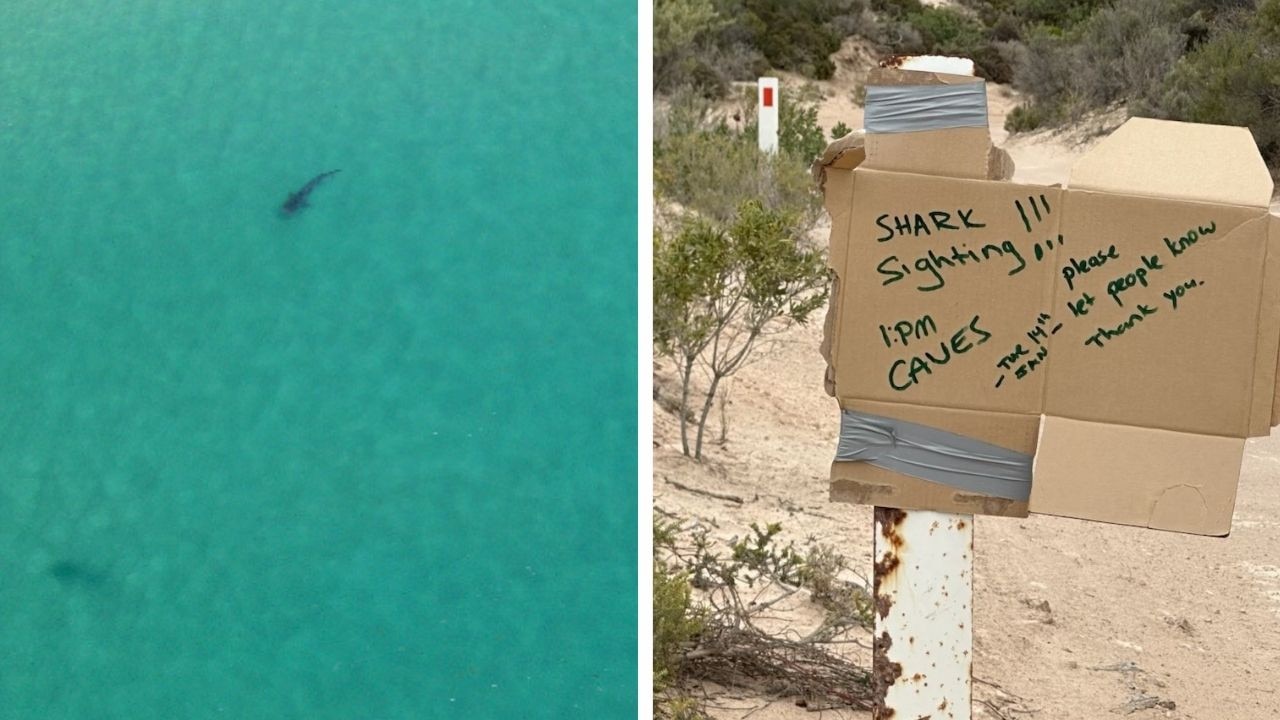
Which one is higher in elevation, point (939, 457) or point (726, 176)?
point (939, 457)

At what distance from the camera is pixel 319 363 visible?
378 centimetres

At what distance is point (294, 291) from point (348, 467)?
1.98 ft

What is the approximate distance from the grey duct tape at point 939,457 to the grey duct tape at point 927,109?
0.43m

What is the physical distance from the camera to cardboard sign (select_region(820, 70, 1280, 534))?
184 centimetres

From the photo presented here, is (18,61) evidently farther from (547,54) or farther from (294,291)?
(547,54)

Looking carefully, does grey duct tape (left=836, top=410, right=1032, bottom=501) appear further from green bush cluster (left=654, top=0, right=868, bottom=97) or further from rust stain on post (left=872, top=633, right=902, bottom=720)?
green bush cluster (left=654, top=0, right=868, bottom=97)

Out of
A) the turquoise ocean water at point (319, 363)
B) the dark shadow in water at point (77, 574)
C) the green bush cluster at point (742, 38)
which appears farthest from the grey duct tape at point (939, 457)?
the green bush cluster at point (742, 38)

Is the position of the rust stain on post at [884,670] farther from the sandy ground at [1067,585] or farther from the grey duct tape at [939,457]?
the sandy ground at [1067,585]

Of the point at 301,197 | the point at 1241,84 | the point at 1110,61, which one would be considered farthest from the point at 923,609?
the point at 1110,61

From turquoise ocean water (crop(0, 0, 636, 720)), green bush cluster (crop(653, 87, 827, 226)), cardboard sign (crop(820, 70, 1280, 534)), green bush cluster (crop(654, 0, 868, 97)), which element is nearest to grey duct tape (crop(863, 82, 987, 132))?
cardboard sign (crop(820, 70, 1280, 534))

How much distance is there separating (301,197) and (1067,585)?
261 cm

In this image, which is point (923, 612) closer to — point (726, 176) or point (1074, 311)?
point (1074, 311)

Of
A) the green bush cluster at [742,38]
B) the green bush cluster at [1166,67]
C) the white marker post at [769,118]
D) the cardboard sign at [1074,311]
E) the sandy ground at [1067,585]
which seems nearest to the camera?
the cardboard sign at [1074,311]

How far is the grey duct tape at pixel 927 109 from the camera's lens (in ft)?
6.09
